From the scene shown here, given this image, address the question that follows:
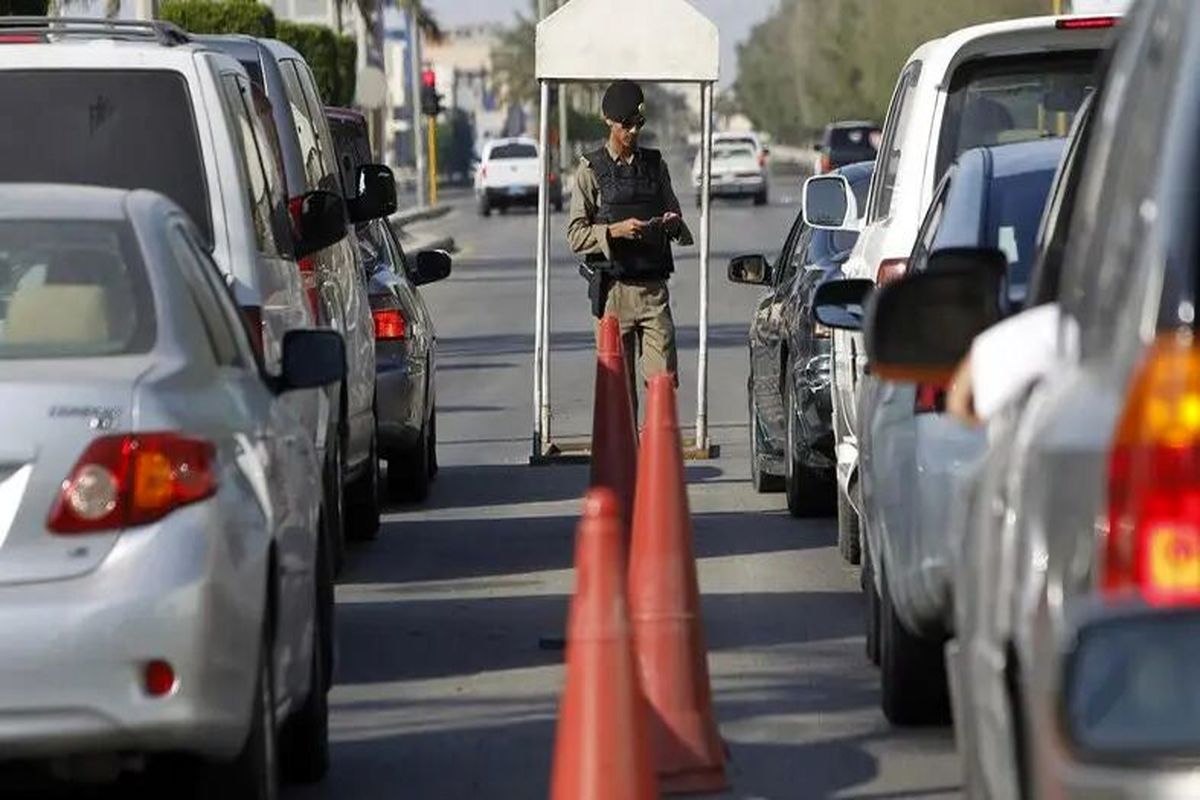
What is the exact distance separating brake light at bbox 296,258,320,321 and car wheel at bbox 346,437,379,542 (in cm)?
171

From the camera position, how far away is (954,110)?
37.5 feet

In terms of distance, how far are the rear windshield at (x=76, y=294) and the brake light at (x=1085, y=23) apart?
507cm

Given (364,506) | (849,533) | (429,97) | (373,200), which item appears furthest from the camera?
(429,97)

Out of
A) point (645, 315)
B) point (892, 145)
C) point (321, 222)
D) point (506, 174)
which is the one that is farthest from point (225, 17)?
point (321, 222)

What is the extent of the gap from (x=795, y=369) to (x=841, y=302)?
3958 millimetres

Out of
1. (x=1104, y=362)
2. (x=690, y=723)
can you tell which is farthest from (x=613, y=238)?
(x=1104, y=362)

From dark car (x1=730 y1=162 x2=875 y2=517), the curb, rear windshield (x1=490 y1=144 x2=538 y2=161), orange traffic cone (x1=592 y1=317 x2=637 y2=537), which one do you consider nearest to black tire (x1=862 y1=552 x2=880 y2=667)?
orange traffic cone (x1=592 y1=317 x2=637 y2=537)

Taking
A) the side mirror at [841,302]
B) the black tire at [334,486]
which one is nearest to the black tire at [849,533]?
the black tire at [334,486]

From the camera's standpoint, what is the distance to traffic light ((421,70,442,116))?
66.6 metres

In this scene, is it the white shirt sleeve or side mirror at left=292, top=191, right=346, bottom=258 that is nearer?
the white shirt sleeve

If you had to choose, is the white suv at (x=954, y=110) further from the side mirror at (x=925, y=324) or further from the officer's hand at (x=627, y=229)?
the side mirror at (x=925, y=324)

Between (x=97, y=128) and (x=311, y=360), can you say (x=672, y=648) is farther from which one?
(x=97, y=128)

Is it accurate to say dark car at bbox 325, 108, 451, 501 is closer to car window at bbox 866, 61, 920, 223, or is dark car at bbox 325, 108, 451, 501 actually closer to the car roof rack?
car window at bbox 866, 61, 920, 223

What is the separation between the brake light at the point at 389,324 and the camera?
1494cm
